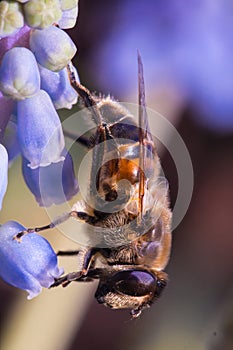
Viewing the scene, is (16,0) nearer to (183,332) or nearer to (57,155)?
(57,155)

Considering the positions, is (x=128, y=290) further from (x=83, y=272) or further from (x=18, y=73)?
(x=18, y=73)

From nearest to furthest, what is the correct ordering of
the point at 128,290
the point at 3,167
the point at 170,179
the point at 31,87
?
1. the point at 31,87
2. the point at 3,167
3. the point at 128,290
4. the point at 170,179

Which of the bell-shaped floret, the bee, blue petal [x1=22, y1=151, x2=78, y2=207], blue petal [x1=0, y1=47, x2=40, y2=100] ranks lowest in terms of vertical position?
the bee

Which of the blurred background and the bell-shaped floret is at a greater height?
the bell-shaped floret

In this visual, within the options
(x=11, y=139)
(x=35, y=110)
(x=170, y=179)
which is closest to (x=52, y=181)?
(x=11, y=139)

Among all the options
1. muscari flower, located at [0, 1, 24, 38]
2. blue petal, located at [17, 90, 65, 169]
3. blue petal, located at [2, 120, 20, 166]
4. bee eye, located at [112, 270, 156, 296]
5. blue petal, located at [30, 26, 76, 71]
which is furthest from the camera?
bee eye, located at [112, 270, 156, 296]

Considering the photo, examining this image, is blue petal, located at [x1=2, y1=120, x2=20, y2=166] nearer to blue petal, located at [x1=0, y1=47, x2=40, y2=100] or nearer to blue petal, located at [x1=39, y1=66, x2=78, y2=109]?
blue petal, located at [x1=39, y1=66, x2=78, y2=109]

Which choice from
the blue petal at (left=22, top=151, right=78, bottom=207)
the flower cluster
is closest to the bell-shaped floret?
the flower cluster
